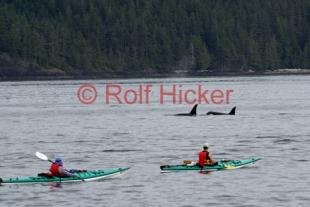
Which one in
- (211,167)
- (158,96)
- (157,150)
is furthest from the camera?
(158,96)

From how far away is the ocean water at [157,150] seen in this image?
5300 centimetres

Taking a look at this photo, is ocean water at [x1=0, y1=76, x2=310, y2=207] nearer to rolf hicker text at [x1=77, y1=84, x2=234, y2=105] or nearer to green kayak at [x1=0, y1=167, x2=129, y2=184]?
green kayak at [x1=0, y1=167, x2=129, y2=184]

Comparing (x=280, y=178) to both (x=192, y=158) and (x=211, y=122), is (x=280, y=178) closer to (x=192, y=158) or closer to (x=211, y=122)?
(x=192, y=158)

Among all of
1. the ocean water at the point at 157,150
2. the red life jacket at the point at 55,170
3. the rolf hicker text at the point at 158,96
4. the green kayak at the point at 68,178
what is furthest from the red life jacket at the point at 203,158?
the rolf hicker text at the point at 158,96

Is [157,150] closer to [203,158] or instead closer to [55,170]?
[203,158]

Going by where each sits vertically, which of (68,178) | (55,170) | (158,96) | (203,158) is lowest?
(68,178)

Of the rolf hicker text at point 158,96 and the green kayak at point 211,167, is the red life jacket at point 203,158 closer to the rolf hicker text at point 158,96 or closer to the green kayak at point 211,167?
the green kayak at point 211,167

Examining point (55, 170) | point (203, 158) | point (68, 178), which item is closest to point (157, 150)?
point (203, 158)

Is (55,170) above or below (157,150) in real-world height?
below

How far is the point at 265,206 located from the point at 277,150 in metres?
21.9

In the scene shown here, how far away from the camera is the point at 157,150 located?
7375cm

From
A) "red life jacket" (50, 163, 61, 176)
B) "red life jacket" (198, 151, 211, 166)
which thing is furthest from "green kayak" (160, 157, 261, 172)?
Result: "red life jacket" (50, 163, 61, 176)

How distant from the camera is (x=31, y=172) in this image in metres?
62.8

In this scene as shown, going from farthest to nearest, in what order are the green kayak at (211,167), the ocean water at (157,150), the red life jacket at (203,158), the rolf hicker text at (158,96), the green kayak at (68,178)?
the rolf hicker text at (158,96) → the green kayak at (211,167) → the red life jacket at (203,158) → the green kayak at (68,178) → the ocean water at (157,150)
